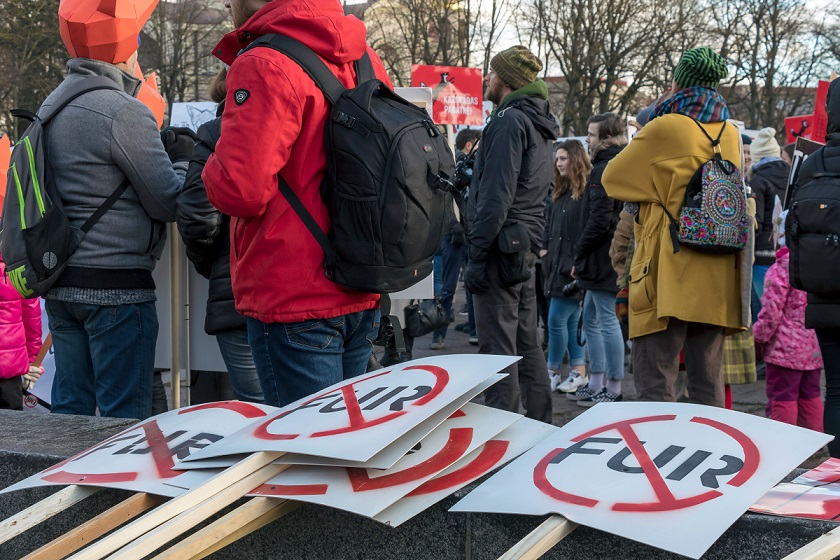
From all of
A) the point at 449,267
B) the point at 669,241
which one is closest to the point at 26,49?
the point at 449,267

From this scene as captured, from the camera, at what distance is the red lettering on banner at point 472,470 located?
1656 mm

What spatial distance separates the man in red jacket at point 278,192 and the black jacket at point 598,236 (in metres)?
3.58

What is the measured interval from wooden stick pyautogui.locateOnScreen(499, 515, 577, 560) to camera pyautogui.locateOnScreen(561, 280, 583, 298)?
5145 millimetres

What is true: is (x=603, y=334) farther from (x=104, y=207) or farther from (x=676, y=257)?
(x=104, y=207)

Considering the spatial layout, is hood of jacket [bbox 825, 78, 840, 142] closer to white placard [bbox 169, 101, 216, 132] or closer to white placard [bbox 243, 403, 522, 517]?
white placard [bbox 243, 403, 522, 517]

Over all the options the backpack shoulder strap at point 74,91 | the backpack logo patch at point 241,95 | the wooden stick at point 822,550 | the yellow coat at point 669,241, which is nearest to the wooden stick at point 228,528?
the wooden stick at point 822,550

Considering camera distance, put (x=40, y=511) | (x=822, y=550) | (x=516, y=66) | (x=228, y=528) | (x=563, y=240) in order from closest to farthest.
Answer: (x=822, y=550)
(x=228, y=528)
(x=40, y=511)
(x=516, y=66)
(x=563, y=240)

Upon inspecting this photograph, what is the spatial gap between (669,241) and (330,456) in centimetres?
267

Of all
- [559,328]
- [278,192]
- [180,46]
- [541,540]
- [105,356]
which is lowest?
[559,328]

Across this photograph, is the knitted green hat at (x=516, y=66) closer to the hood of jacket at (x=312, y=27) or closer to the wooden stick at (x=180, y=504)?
the hood of jacket at (x=312, y=27)

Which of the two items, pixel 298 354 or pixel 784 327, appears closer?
pixel 298 354

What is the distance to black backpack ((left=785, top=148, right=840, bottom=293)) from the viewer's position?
3.58 metres

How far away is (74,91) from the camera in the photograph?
Result: 3176mm

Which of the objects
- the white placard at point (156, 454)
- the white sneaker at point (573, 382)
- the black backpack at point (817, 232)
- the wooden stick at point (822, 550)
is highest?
the black backpack at point (817, 232)
